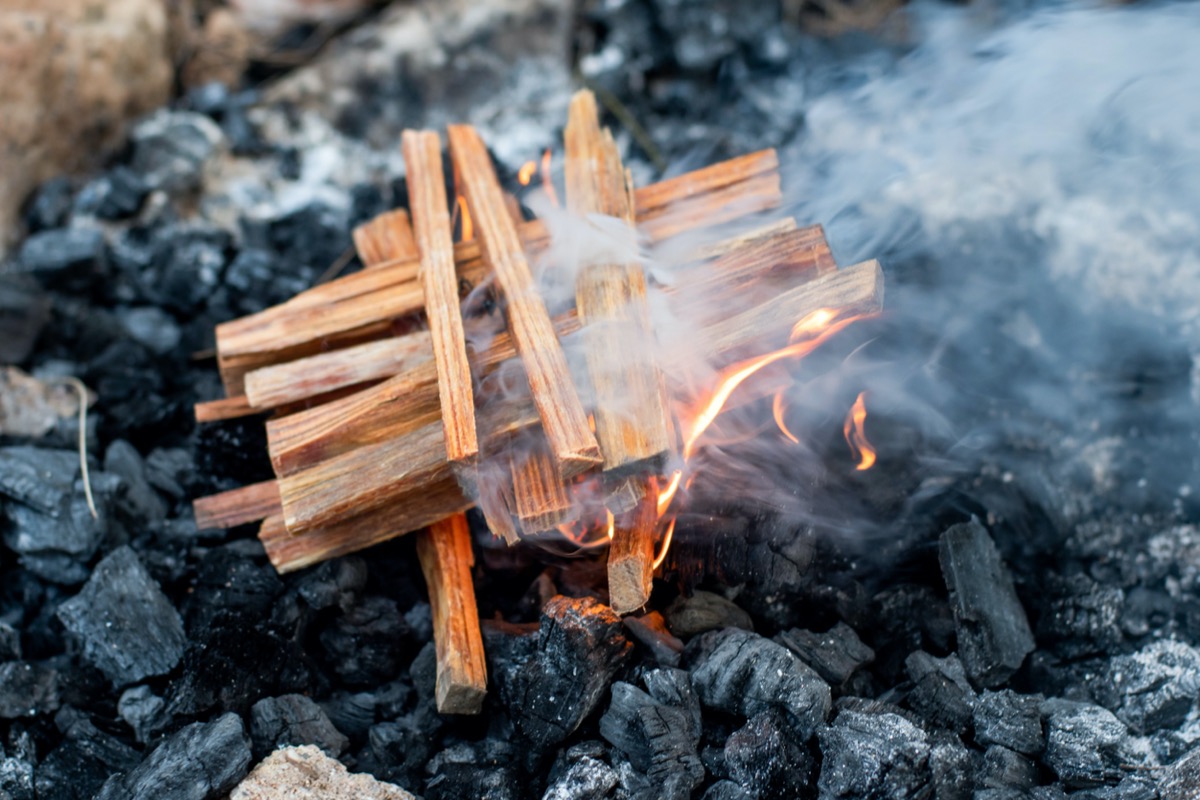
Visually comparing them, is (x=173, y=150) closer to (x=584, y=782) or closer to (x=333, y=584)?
(x=333, y=584)

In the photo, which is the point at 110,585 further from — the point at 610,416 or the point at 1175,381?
the point at 1175,381

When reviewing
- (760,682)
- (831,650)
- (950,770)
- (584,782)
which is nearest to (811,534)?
(831,650)

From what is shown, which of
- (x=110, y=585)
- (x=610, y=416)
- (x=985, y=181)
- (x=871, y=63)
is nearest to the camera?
(x=610, y=416)

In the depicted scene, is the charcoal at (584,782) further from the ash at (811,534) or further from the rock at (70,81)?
the rock at (70,81)

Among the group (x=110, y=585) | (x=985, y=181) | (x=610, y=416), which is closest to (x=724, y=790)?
(x=610, y=416)

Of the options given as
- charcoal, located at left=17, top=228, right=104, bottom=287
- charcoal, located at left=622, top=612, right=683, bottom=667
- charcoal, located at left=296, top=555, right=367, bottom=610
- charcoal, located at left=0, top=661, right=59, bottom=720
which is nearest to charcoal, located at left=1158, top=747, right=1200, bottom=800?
charcoal, located at left=622, top=612, right=683, bottom=667

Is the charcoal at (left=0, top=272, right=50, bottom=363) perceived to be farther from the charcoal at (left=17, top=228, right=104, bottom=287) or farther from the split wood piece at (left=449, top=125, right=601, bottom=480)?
the split wood piece at (left=449, top=125, right=601, bottom=480)
